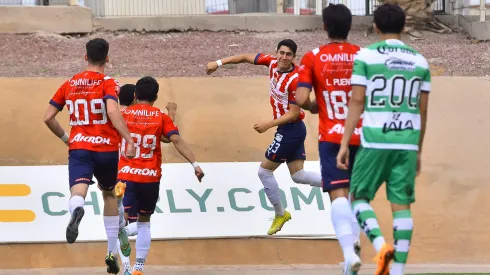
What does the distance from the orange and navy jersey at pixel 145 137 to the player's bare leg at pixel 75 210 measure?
0.62 metres

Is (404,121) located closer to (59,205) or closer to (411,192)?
(411,192)

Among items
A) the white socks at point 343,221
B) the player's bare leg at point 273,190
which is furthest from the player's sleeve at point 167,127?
the white socks at point 343,221

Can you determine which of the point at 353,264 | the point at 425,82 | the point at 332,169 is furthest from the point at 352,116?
the point at 353,264

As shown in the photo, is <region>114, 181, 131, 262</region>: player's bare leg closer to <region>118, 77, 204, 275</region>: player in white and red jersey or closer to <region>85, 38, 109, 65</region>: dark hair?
<region>118, 77, 204, 275</region>: player in white and red jersey

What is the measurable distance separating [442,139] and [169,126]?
170 inches

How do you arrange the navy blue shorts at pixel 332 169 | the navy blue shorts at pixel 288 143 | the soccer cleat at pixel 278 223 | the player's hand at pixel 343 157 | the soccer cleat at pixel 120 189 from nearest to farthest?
1. the player's hand at pixel 343 157
2. the navy blue shorts at pixel 332 169
3. the soccer cleat at pixel 120 189
4. the navy blue shorts at pixel 288 143
5. the soccer cleat at pixel 278 223

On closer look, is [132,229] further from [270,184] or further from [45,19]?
[45,19]

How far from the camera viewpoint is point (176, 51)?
16250 mm

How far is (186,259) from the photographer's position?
473 inches

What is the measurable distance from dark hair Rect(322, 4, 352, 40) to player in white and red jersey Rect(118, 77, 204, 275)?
236 centimetres

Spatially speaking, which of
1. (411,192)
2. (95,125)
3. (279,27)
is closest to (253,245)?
(95,125)

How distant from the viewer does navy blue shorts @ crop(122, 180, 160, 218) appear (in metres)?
9.83

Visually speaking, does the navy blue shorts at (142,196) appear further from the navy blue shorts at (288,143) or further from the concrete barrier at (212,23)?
the concrete barrier at (212,23)

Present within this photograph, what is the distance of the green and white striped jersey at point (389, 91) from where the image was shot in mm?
7066
